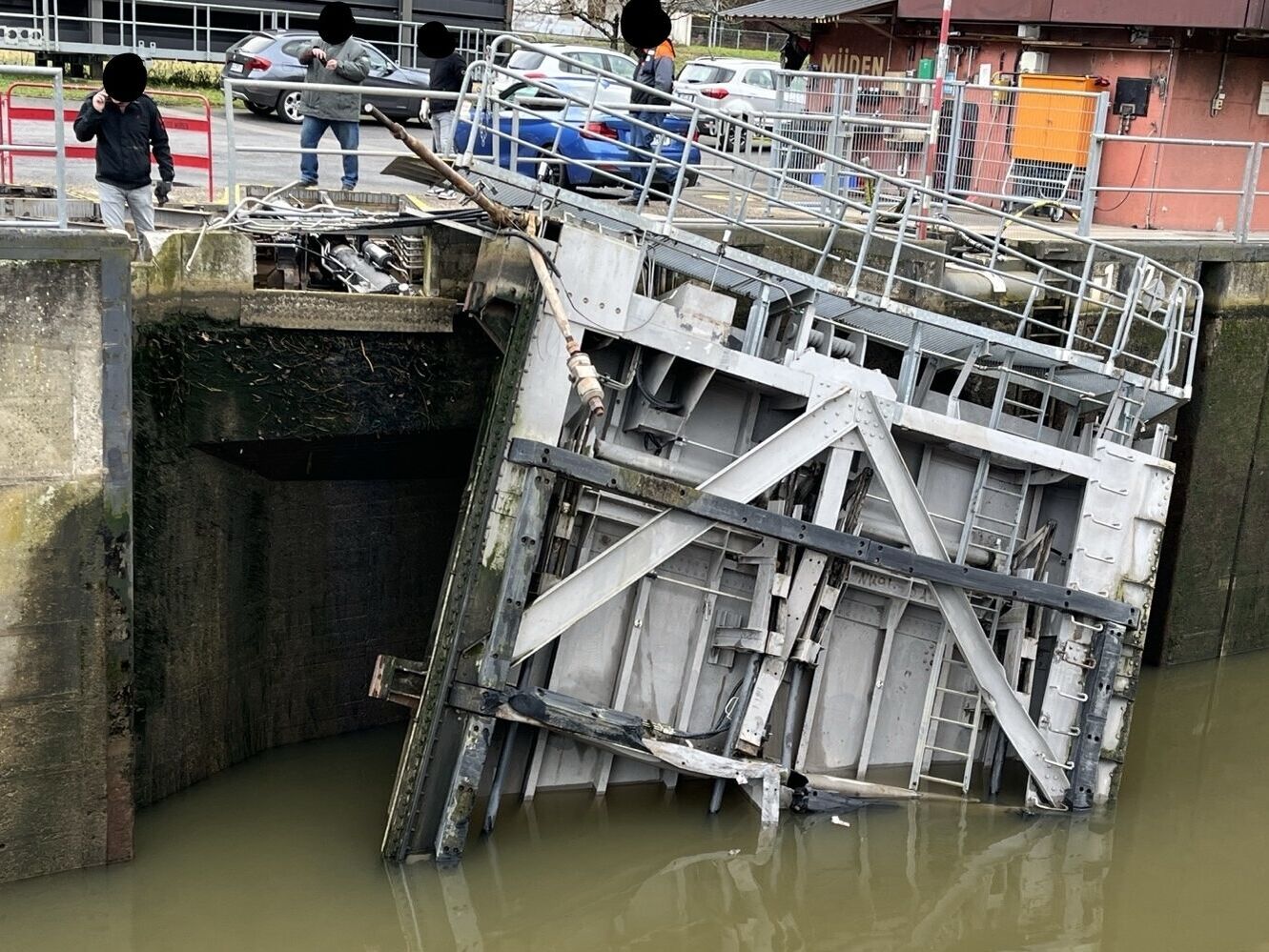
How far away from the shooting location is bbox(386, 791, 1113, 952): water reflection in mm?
9367

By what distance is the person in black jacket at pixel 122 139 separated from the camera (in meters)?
10.0

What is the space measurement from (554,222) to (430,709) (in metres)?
3.16

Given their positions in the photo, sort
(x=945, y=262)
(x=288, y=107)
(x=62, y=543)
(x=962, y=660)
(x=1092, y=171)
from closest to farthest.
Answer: (x=62, y=543) → (x=962, y=660) → (x=945, y=262) → (x=1092, y=171) → (x=288, y=107)

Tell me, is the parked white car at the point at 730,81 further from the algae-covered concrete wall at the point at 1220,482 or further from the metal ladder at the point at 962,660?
the metal ladder at the point at 962,660

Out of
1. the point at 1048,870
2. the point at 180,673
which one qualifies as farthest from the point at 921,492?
the point at 180,673

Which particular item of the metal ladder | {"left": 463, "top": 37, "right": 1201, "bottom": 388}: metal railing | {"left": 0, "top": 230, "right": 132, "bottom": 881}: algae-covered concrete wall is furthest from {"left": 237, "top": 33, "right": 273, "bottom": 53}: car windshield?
the metal ladder

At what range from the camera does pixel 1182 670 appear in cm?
1361

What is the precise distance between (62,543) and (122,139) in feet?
9.93

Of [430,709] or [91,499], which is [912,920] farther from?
[91,499]

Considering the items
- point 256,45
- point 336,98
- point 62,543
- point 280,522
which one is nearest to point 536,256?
point 280,522

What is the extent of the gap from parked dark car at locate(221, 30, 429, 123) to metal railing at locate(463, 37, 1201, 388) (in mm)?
7622

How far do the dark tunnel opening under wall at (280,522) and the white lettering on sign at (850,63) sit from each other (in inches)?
447

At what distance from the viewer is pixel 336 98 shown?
12531 millimetres

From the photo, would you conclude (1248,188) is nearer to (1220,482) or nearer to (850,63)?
(1220,482)
